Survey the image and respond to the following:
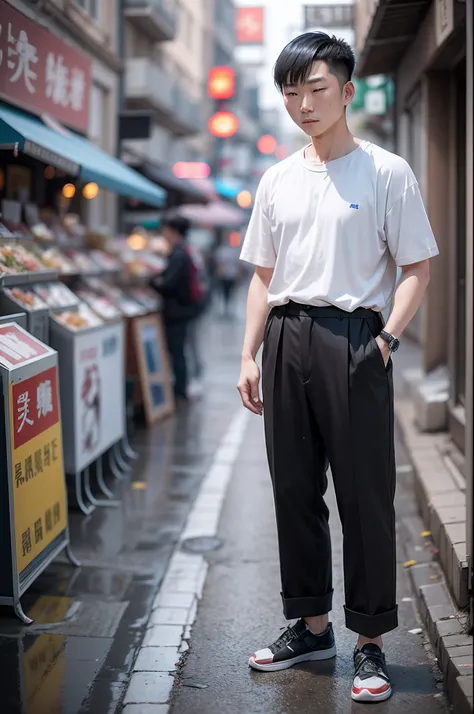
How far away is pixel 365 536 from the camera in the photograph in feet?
11.5

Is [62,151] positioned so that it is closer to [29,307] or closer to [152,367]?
[29,307]

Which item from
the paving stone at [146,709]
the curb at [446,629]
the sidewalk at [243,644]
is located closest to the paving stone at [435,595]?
the curb at [446,629]

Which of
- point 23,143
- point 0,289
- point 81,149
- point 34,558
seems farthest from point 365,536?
point 81,149

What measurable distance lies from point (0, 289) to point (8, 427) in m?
1.42

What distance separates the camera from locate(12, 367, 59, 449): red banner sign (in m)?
4.27

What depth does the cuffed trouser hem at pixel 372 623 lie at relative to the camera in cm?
352

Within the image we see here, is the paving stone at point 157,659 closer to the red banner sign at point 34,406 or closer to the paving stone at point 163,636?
the paving stone at point 163,636

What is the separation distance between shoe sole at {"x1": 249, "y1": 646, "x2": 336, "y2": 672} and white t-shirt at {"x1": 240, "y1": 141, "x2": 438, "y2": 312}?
1.43 metres

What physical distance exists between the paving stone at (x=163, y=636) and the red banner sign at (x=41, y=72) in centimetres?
374

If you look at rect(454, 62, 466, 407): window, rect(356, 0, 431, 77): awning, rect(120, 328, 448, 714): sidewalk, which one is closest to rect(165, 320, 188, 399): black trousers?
rect(356, 0, 431, 77): awning

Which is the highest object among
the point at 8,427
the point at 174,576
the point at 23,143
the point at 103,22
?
the point at 103,22

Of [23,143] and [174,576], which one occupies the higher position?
[23,143]

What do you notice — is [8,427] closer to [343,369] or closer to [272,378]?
[272,378]

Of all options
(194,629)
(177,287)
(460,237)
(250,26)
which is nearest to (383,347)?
(194,629)
